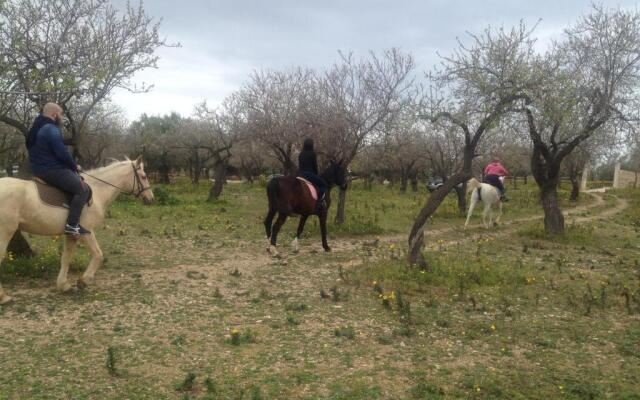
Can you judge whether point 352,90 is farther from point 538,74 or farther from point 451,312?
point 451,312

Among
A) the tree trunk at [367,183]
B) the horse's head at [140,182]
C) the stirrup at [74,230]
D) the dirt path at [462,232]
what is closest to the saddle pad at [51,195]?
the stirrup at [74,230]

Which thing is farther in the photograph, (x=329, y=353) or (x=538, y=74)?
(x=538, y=74)

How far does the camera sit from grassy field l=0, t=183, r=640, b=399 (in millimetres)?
4895

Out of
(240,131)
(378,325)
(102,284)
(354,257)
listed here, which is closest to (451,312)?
(378,325)

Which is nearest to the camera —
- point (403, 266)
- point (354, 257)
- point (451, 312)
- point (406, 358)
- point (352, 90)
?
point (406, 358)

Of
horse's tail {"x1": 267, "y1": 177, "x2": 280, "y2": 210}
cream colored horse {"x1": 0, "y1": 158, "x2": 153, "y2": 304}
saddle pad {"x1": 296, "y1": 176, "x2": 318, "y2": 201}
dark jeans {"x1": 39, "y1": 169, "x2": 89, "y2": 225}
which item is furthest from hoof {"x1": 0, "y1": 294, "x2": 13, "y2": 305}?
saddle pad {"x1": 296, "y1": 176, "x2": 318, "y2": 201}

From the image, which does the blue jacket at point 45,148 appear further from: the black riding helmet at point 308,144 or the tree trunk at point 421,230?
the tree trunk at point 421,230

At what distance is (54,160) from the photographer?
729 centimetres

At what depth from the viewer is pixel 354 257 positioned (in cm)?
1156

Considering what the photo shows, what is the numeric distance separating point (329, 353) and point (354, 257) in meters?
5.90

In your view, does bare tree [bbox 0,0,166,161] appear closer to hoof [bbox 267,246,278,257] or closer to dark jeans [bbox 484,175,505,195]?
hoof [bbox 267,246,278,257]

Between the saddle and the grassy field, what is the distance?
147cm

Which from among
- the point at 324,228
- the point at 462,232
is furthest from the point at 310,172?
the point at 462,232

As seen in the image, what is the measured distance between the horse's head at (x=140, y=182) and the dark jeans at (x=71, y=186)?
1368mm
